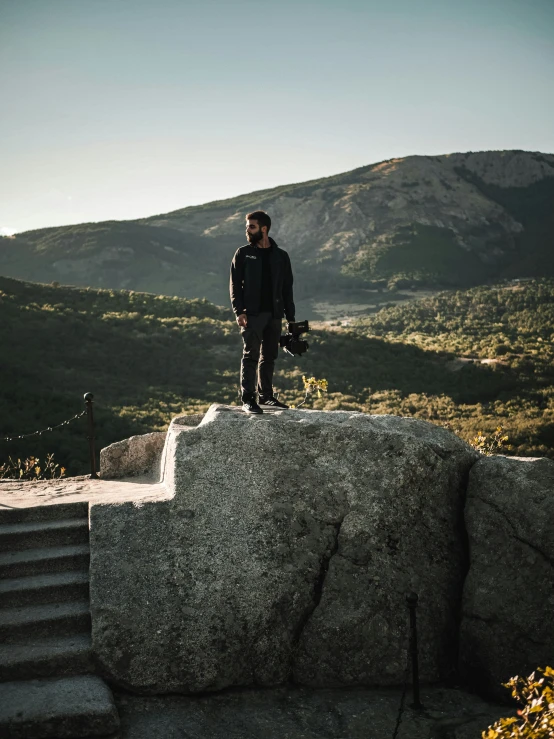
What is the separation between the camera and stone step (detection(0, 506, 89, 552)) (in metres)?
6.49

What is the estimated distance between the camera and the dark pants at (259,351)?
283 inches

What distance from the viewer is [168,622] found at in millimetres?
5574

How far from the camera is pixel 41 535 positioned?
655cm

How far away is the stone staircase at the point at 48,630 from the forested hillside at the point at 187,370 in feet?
39.5

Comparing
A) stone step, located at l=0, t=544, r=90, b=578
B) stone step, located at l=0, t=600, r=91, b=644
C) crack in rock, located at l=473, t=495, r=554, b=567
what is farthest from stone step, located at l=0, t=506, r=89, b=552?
crack in rock, located at l=473, t=495, r=554, b=567

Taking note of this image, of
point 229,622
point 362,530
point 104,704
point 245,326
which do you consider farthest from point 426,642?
point 245,326

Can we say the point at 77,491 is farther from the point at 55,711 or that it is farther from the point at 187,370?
the point at 187,370

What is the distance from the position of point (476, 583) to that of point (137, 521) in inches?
120

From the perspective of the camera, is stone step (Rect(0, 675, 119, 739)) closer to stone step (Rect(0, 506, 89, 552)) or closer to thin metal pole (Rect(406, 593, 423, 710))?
stone step (Rect(0, 506, 89, 552))

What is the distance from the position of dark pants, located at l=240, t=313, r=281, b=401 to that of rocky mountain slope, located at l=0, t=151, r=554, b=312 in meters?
81.9

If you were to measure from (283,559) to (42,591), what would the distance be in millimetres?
2115

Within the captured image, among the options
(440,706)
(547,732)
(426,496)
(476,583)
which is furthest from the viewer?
(426,496)

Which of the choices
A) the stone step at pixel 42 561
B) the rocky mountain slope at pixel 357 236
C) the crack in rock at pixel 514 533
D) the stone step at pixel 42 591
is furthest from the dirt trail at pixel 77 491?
the rocky mountain slope at pixel 357 236

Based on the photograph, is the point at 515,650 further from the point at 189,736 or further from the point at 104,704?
the point at 104,704
